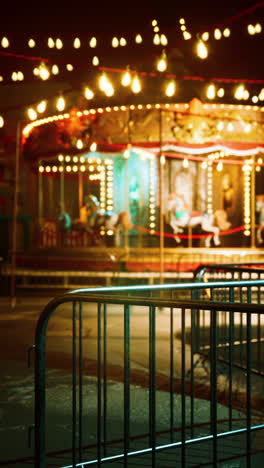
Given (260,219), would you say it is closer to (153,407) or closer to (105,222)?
(105,222)

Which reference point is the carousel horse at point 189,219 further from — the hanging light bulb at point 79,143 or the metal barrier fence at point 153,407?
the metal barrier fence at point 153,407

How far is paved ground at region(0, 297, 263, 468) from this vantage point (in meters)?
5.41

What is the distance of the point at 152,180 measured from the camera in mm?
20609

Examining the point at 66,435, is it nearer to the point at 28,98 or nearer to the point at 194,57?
the point at 194,57

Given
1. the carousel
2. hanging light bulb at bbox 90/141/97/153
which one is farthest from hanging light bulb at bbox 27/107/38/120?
hanging light bulb at bbox 90/141/97/153

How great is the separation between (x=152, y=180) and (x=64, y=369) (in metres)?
13.6

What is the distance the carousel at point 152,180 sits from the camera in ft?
57.5

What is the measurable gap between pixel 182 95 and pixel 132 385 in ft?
35.2

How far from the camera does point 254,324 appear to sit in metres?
11.2

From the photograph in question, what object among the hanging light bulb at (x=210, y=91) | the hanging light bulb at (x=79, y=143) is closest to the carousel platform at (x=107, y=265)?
the hanging light bulb at (x=79, y=143)

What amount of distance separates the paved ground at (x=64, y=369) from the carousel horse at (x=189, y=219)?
7.78m

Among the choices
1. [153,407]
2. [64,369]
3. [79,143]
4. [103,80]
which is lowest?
[64,369]

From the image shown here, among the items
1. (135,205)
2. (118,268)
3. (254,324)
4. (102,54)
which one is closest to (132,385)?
(254,324)

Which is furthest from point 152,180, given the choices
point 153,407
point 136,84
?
point 153,407
